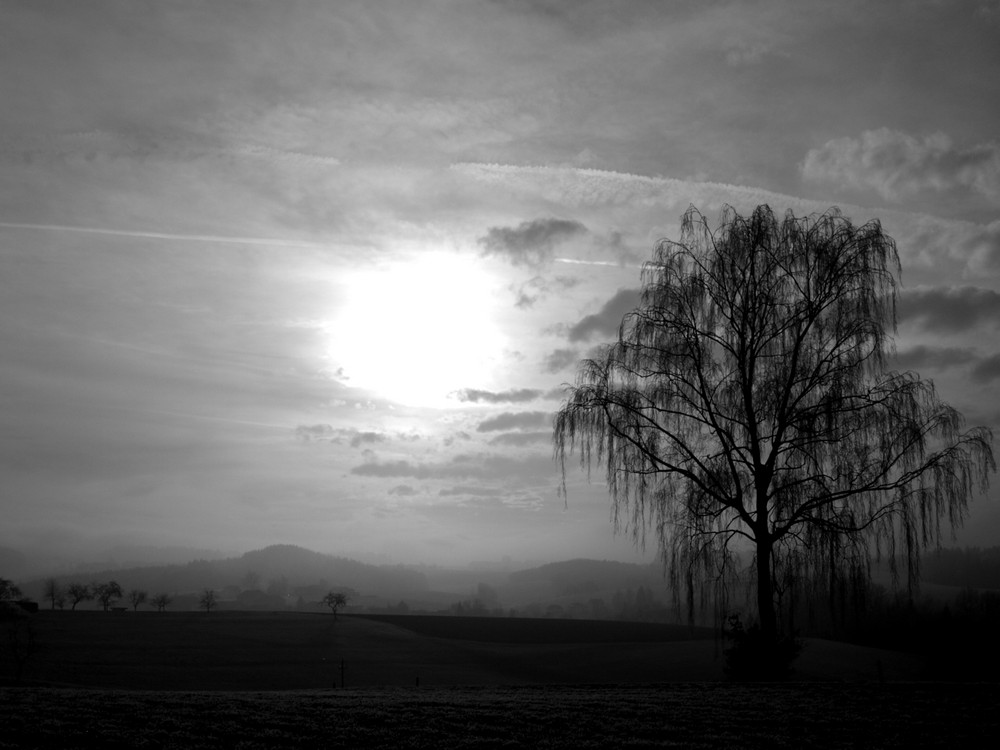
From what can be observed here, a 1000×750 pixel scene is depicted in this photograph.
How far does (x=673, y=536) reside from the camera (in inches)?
838

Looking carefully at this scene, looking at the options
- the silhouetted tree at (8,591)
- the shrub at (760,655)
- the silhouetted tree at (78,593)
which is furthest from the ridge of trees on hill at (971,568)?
the silhouetted tree at (78,593)

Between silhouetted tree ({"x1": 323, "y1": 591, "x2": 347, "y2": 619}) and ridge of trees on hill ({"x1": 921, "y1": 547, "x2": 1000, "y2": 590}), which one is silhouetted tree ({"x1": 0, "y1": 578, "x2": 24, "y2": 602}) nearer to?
silhouetted tree ({"x1": 323, "y1": 591, "x2": 347, "y2": 619})

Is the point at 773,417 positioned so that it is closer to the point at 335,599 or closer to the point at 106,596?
the point at 335,599

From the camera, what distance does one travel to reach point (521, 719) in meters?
14.6

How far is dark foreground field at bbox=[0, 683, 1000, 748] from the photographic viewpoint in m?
12.9

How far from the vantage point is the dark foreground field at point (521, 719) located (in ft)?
42.4

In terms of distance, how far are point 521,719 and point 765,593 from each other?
8.95m

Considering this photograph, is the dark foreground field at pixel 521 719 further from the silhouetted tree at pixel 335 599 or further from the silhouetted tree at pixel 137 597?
the silhouetted tree at pixel 137 597

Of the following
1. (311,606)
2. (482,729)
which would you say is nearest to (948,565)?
(311,606)

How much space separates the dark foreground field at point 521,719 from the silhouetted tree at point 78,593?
113 metres

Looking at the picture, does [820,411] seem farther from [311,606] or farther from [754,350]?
[311,606]

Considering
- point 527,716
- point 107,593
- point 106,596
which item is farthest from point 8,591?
point 527,716

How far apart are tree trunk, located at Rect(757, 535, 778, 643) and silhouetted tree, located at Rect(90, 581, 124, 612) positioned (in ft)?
377

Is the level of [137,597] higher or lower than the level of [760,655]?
lower
